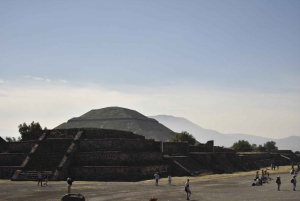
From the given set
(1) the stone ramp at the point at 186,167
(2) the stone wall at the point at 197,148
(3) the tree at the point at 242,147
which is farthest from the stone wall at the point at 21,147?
(3) the tree at the point at 242,147

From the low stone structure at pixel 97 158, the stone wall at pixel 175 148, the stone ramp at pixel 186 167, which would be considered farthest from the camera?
the stone wall at pixel 175 148

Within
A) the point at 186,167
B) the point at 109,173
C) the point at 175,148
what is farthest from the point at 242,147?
the point at 109,173

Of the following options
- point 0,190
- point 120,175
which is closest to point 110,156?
point 120,175

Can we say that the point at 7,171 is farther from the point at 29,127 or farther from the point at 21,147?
the point at 29,127

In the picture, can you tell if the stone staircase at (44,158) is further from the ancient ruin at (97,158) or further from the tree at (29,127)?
the tree at (29,127)

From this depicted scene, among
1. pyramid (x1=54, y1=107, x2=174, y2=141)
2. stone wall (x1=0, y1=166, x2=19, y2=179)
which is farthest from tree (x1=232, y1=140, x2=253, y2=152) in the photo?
stone wall (x1=0, y1=166, x2=19, y2=179)

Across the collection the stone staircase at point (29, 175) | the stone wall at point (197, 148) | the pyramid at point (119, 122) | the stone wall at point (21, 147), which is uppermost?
the pyramid at point (119, 122)

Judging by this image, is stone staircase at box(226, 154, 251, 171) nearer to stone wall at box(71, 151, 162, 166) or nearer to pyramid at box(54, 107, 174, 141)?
stone wall at box(71, 151, 162, 166)

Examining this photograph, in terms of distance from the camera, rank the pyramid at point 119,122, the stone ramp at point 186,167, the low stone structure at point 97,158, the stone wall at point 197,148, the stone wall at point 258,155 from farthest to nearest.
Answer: the pyramid at point 119,122 → the stone wall at point 258,155 → the stone wall at point 197,148 → the stone ramp at point 186,167 → the low stone structure at point 97,158

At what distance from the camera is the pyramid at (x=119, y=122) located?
130 metres

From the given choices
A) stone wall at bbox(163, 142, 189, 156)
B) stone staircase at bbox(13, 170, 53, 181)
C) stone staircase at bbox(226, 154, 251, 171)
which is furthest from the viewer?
stone staircase at bbox(226, 154, 251, 171)

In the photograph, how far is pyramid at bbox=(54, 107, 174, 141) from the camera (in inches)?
5123

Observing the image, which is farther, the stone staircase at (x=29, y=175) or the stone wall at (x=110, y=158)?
the stone wall at (x=110, y=158)

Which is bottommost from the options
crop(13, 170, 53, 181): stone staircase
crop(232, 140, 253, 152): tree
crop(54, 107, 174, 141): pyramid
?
crop(13, 170, 53, 181): stone staircase
